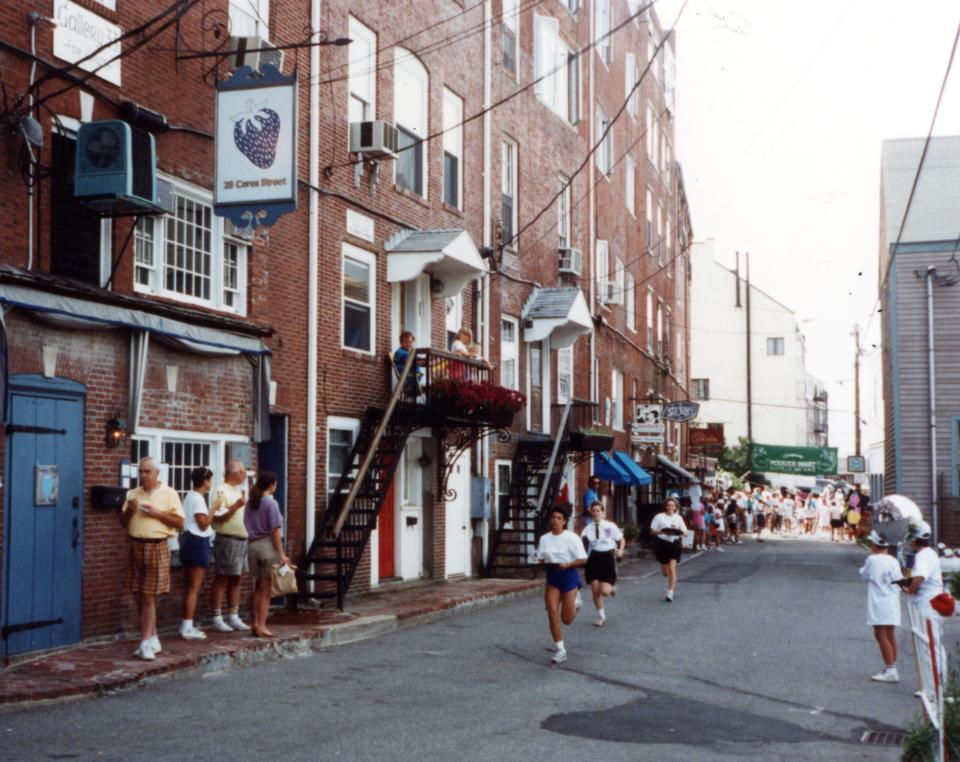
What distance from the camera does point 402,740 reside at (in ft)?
27.9

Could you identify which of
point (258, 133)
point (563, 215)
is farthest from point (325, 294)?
point (563, 215)

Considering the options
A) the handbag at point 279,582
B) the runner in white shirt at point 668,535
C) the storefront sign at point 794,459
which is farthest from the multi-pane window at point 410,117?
the storefront sign at point 794,459

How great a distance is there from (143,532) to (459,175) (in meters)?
13.2

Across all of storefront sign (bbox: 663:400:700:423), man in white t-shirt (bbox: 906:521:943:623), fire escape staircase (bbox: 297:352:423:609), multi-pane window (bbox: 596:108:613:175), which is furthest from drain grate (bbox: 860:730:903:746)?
storefront sign (bbox: 663:400:700:423)

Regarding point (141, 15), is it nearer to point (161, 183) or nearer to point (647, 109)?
point (161, 183)

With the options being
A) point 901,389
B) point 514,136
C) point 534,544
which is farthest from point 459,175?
point 901,389

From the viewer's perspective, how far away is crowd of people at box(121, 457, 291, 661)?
37.8 ft

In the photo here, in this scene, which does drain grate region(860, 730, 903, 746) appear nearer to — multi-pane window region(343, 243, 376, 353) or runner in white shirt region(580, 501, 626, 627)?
runner in white shirt region(580, 501, 626, 627)

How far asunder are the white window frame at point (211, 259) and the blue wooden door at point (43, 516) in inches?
83.1

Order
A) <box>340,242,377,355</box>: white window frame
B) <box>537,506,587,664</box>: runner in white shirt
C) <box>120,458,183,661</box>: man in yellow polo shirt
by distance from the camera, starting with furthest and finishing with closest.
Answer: <box>340,242,377,355</box>: white window frame, <box>537,506,587,664</box>: runner in white shirt, <box>120,458,183,661</box>: man in yellow polo shirt

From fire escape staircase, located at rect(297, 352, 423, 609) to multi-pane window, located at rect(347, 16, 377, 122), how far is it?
3896 millimetres

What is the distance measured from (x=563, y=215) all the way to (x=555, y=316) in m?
4.55

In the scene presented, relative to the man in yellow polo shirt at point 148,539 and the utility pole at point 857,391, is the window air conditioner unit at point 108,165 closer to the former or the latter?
the man in yellow polo shirt at point 148,539

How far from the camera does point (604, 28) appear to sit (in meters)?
35.3
